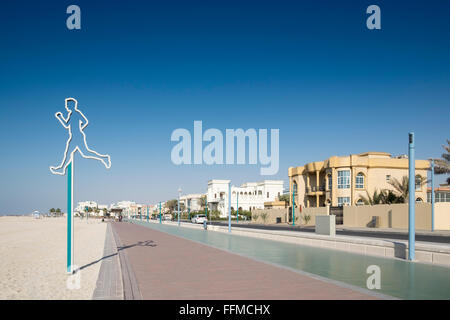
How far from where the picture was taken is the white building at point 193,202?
125m

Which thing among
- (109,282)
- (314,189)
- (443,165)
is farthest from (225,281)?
(314,189)

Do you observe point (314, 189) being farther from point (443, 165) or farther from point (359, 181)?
point (443, 165)

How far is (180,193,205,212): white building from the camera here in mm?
125044

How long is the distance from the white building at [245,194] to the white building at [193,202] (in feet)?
13.6

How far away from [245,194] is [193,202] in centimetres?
1827

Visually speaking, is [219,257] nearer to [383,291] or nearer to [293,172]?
[383,291]

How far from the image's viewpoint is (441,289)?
8.45 metres

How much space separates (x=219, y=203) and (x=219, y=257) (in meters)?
93.0

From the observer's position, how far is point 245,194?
12181cm

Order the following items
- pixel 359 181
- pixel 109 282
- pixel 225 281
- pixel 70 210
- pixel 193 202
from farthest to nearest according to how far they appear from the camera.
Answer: pixel 193 202
pixel 359 181
pixel 70 210
pixel 225 281
pixel 109 282

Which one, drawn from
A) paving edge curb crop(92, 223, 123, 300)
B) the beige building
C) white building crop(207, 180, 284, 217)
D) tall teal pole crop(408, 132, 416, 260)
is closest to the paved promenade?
paving edge curb crop(92, 223, 123, 300)

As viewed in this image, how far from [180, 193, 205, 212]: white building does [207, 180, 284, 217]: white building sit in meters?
4.15
